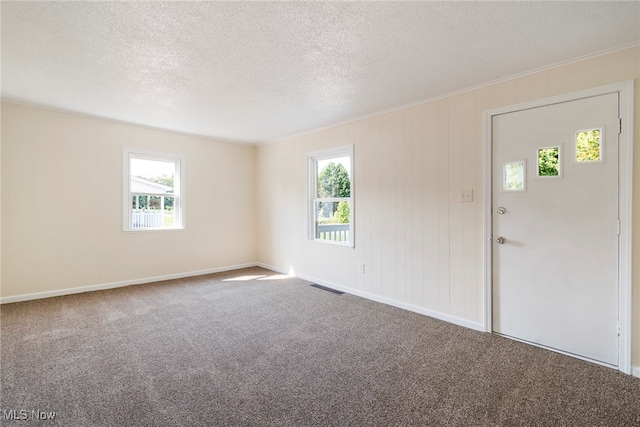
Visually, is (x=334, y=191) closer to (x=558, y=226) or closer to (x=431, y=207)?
(x=431, y=207)

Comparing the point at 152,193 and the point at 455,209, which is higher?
the point at 152,193

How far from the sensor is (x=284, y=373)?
2258 mm

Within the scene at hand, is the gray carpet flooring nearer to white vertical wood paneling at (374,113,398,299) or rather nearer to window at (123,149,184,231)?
white vertical wood paneling at (374,113,398,299)

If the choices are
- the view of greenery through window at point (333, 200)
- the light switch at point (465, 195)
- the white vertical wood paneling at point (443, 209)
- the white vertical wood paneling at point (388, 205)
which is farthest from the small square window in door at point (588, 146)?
the view of greenery through window at point (333, 200)

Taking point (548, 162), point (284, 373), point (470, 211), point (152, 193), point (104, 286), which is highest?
point (548, 162)

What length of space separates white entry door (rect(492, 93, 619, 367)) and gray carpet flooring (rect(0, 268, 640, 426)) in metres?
0.25

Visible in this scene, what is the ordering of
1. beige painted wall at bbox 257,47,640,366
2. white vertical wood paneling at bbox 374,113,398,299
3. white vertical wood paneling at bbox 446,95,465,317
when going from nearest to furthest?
beige painted wall at bbox 257,47,640,366, white vertical wood paneling at bbox 446,95,465,317, white vertical wood paneling at bbox 374,113,398,299

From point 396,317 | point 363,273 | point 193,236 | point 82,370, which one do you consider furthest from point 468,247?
point 193,236

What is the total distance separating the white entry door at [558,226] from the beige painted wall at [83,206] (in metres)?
4.61

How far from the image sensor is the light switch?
312 centimetres

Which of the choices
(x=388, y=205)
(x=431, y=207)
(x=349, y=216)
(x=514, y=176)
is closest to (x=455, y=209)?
(x=431, y=207)

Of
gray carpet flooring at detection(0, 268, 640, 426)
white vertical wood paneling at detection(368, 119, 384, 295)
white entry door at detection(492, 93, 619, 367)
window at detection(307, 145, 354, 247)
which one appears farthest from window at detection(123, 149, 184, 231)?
white entry door at detection(492, 93, 619, 367)

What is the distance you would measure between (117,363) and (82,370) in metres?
0.22

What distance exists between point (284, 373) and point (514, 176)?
2696 mm
